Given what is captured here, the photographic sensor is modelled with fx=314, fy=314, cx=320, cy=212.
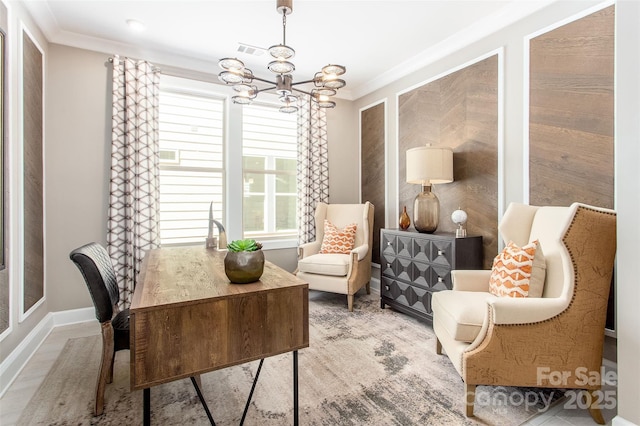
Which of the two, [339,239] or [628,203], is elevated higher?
[628,203]

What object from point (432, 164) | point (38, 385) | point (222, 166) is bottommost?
point (38, 385)

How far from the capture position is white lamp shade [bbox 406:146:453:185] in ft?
9.63

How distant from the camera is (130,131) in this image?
127 inches

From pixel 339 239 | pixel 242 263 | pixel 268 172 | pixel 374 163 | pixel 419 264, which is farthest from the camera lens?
pixel 374 163

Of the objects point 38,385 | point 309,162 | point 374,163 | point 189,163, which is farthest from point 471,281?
point 189,163

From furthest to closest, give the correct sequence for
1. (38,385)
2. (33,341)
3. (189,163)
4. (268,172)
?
(268,172)
(189,163)
(33,341)
(38,385)

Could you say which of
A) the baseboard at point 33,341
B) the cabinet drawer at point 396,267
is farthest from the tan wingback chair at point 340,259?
the baseboard at point 33,341

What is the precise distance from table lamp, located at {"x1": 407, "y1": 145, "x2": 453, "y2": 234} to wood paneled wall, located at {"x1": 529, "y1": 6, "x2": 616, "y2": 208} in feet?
2.22

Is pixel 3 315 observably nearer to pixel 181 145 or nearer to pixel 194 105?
pixel 181 145

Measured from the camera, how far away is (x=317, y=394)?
1.91 meters

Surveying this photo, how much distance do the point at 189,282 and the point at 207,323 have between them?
12.6 inches

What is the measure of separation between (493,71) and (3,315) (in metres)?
4.18

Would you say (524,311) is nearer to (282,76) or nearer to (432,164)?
(432,164)

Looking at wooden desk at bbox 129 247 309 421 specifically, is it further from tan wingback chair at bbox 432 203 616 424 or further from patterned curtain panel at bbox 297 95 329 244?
patterned curtain panel at bbox 297 95 329 244
